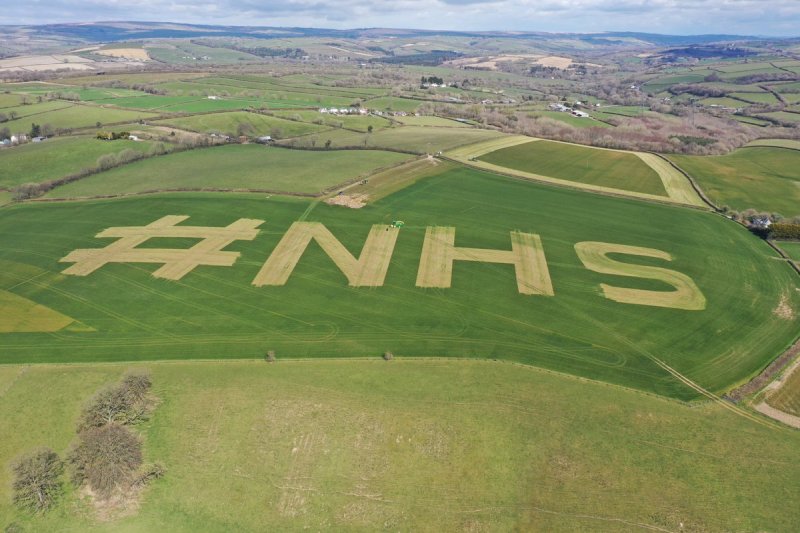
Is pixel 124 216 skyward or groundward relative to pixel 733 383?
skyward

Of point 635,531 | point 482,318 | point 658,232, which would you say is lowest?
point 635,531

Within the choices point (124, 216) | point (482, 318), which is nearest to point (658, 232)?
point (482, 318)

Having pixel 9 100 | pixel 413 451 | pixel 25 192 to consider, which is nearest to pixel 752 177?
pixel 413 451

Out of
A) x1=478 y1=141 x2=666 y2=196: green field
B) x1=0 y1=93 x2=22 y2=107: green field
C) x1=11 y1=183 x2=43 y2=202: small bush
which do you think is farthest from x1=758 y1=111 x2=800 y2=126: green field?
x1=0 y1=93 x2=22 y2=107: green field

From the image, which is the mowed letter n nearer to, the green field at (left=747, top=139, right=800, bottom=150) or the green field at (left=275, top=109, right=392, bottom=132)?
the green field at (left=275, top=109, right=392, bottom=132)

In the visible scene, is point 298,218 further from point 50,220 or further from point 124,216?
point 50,220
